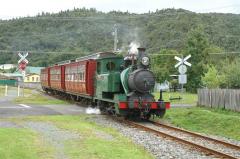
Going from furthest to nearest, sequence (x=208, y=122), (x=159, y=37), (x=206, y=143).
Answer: (x=159, y=37)
(x=208, y=122)
(x=206, y=143)

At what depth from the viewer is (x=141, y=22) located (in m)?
84.3

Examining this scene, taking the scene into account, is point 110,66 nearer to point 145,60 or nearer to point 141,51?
point 145,60

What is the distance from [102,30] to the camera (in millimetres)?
92625

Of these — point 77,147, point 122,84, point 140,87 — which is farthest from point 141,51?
point 77,147

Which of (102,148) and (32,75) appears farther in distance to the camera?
(32,75)

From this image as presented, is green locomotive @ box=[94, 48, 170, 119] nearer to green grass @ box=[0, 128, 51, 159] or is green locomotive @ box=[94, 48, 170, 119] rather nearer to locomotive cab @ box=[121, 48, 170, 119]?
locomotive cab @ box=[121, 48, 170, 119]

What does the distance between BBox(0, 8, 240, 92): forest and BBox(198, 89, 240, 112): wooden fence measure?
28.9m

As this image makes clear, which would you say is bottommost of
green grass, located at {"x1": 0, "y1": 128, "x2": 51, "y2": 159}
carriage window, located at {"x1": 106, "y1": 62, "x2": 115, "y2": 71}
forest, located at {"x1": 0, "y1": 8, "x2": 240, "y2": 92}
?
green grass, located at {"x1": 0, "y1": 128, "x2": 51, "y2": 159}

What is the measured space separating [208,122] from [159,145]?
6946mm

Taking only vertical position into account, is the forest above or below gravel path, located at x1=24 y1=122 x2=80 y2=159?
above

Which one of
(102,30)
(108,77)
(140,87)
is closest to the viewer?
(140,87)

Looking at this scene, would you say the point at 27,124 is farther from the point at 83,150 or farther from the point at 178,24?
the point at 178,24

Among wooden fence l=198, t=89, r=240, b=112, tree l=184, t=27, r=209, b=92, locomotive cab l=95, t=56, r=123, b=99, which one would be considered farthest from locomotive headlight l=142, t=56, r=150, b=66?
tree l=184, t=27, r=209, b=92

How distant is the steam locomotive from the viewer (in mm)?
19797
